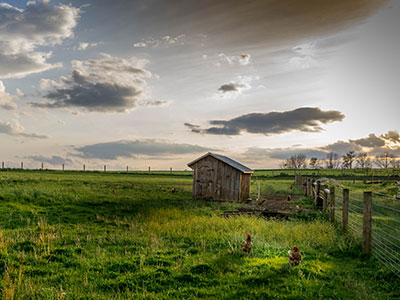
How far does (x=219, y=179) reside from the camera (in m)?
27.1

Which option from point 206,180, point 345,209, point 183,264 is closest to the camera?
point 183,264

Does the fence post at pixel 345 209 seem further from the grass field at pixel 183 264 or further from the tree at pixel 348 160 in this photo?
the tree at pixel 348 160

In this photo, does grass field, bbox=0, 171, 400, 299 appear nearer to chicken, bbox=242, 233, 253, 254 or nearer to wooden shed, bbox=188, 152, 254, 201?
chicken, bbox=242, 233, 253, 254

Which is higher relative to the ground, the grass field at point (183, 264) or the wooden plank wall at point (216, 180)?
the wooden plank wall at point (216, 180)

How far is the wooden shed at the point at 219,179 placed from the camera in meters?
26.5

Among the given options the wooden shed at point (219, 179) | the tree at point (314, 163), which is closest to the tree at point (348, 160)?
the tree at point (314, 163)

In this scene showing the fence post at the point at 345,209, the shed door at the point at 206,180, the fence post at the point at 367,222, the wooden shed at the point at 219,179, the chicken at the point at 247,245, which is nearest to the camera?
the chicken at the point at 247,245

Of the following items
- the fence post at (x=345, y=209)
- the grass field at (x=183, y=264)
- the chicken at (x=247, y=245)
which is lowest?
the grass field at (x=183, y=264)

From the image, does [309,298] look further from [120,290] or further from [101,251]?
[101,251]

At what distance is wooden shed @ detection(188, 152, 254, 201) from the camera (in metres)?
26.5

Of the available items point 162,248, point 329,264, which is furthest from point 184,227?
point 329,264

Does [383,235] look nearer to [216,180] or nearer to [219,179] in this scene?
[219,179]

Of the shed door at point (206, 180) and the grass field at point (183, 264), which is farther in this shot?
the shed door at point (206, 180)

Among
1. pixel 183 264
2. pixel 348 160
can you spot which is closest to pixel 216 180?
pixel 183 264
